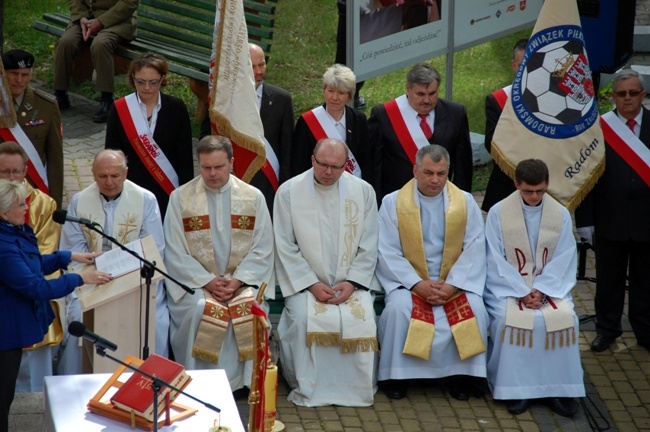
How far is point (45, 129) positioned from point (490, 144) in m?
3.36

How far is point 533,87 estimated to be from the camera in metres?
8.31

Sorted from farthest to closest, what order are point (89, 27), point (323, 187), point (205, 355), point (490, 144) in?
point (89, 27), point (490, 144), point (323, 187), point (205, 355)

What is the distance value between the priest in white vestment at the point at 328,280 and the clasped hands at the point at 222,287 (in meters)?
0.37

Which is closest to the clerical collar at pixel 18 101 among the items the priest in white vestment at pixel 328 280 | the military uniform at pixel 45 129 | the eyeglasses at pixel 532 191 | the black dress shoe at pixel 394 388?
the military uniform at pixel 45 129

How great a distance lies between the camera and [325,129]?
8.26 metres

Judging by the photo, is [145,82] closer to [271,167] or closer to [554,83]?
[271,167]

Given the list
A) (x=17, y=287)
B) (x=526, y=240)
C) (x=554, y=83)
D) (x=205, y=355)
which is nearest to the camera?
(x=17, y=287)

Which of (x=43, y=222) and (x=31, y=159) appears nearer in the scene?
(x=43, y=222)

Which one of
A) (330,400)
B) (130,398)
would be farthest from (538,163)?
(130,398)

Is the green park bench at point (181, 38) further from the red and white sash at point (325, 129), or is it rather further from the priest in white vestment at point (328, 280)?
the priest in white vestment at point (328, 280)

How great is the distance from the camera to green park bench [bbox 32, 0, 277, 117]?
38.9 ft

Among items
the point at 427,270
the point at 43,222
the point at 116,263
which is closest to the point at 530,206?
the point at 427,270

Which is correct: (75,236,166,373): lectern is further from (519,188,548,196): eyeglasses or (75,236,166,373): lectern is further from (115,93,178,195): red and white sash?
(519,188,548,196): eyeglasses

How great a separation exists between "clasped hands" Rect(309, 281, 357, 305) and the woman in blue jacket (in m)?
1.92
